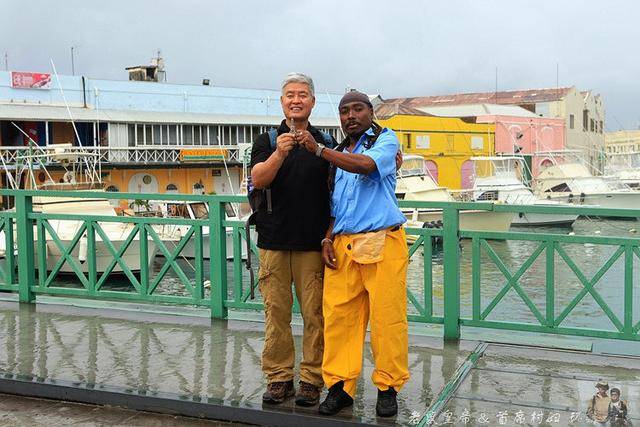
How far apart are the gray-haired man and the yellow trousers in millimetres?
157

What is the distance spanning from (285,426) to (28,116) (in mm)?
30467

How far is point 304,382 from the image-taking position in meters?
4.12

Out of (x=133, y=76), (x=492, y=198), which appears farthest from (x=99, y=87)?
(x=492, y=198)

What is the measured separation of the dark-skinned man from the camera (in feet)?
12.5

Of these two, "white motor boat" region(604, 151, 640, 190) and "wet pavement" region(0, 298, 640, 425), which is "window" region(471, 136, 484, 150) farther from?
"wet pavement" region(0, 298, 640, 425)

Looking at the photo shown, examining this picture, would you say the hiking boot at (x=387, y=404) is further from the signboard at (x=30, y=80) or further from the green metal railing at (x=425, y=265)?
the signboard at (x=30, y=80)

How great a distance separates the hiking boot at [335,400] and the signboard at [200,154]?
32061mm

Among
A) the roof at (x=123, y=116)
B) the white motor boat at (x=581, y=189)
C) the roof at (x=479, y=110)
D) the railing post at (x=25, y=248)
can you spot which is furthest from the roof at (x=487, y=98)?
the railing post at (x=25, y=248)

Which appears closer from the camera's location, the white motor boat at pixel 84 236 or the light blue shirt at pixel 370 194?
the light blue shirt at pixel 370 194

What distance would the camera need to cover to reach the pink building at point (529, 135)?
161 feet

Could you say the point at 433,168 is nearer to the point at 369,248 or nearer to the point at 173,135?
the point at 173,135

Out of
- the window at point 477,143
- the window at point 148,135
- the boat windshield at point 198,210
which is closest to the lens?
the boat windshield at point 198,210

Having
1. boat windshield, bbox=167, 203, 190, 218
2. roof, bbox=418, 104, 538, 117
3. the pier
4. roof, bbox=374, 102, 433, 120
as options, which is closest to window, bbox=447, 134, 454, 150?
roof, bbox=374, 102, 433, 120

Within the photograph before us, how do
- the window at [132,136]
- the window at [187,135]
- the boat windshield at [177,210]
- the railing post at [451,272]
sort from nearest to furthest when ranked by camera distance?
the railing post at [451,272] < the boat windshield at [177,210] < the window at [132,136] < the window at [187,135]
